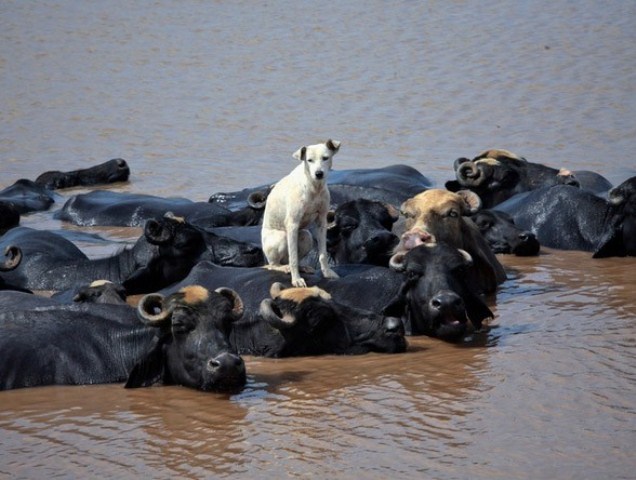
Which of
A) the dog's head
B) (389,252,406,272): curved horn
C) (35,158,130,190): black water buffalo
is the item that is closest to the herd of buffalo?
(389,252,406,272): curved horn

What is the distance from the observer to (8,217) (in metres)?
16.1

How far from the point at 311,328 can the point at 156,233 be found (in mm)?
3284

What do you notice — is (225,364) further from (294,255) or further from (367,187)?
(367,187)

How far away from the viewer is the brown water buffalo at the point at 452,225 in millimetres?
10922

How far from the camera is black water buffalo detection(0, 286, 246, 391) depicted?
8516 millimetres

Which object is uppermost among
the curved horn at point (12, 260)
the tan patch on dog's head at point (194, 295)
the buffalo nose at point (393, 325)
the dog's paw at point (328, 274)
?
the curved horn at point (12, 260)

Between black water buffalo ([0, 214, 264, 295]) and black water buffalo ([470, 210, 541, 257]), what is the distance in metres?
2.37

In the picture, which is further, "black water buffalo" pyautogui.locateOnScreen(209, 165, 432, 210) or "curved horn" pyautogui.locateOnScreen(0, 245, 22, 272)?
"black water buffalo" pyautogui.locateOnScreen(209, 165, 432, 210)

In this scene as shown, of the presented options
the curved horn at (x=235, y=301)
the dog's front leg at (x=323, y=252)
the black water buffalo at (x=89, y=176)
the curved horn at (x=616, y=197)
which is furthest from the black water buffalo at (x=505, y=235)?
the black water buffalo at (x=89, y=176)

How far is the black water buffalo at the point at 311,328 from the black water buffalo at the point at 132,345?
0.68 metres

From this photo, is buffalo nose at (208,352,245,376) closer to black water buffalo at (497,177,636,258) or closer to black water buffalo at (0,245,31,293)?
black water buffalo at (0,245,31,293)

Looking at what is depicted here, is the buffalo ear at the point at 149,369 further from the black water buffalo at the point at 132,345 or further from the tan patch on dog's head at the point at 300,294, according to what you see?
the tan patch on dog's head at the point at 300,294

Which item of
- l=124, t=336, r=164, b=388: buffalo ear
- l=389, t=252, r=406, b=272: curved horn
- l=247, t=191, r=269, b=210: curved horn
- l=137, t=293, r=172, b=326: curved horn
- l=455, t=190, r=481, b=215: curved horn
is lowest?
l=124, t=336, r=164, b=388: buffalo ear

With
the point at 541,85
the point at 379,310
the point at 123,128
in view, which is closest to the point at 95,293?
the point at 379,310
